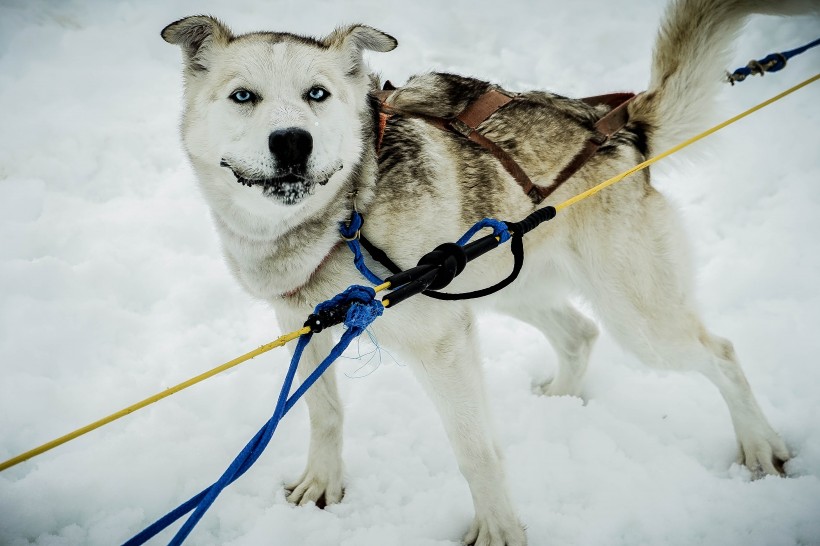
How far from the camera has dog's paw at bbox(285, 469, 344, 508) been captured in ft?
7.95

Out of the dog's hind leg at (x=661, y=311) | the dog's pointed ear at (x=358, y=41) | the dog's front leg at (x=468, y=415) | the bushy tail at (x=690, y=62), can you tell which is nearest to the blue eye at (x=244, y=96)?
the dog's pointed ear at (x=358, y=41)

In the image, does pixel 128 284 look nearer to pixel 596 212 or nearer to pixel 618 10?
pixel 596 212

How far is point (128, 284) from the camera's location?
148 inches

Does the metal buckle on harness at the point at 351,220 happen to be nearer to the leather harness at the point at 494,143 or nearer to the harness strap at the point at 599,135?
the leather harness at the point at 494,143

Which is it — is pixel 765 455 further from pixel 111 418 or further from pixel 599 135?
pixel 111 418

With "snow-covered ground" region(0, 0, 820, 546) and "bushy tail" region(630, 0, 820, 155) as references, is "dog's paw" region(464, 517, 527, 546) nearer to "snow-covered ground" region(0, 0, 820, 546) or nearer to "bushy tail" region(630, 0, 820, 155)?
A: "snow-covered ground" region(0, 0, 820, 546)

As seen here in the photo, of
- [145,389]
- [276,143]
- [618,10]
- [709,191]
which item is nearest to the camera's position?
[276,143]

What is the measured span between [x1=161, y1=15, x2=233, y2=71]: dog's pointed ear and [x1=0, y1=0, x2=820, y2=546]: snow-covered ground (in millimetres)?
1978

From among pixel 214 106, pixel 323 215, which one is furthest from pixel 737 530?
pixel 214 106

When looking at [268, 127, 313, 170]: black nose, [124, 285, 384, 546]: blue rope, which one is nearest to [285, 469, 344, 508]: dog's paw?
[124, 285, 384, 546]: blue rope

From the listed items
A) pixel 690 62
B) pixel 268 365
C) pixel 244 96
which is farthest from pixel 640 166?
pixel 268 365

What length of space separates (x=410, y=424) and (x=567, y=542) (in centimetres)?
104

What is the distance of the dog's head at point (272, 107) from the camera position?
1604 millimetres

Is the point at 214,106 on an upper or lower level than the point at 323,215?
upper
